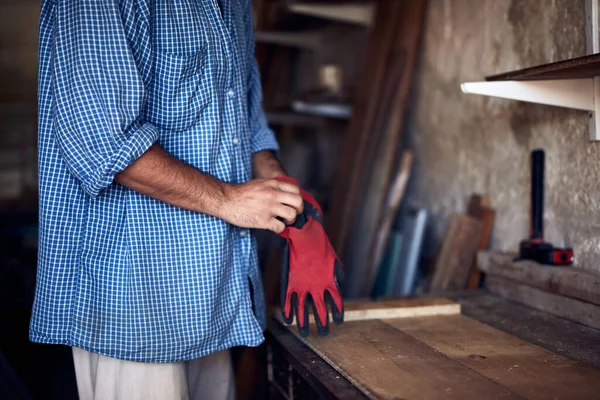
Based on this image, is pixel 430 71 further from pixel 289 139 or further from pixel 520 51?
pixel 289 139

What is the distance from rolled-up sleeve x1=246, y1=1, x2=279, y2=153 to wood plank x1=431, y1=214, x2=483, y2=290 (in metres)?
0.77

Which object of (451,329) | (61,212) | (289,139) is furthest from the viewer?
(289,139)

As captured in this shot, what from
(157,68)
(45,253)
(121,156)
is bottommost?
(45,253)

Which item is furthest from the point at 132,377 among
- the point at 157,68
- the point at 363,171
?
the point at 363,171

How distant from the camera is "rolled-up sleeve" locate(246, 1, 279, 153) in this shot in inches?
69.2

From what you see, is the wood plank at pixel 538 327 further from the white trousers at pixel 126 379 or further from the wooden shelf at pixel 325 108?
the wooden shelf at pixel 325 108

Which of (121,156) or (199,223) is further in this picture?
(199,223)

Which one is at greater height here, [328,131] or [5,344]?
[328,131]

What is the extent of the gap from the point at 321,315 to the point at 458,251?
875 mm

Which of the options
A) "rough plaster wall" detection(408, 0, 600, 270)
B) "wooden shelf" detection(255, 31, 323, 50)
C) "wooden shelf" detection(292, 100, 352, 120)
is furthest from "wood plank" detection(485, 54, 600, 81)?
"wooden shelf" detection(255, 31, 323, 50)

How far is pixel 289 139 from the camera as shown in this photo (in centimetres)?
466

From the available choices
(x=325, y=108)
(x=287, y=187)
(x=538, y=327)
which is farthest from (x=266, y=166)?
(x=325, y=108)

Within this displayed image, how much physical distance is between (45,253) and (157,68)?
0.49 m

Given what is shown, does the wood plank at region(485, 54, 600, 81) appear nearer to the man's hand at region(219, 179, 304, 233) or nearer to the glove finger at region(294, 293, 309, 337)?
the man's hand at region(219, 179, 304, 233)
